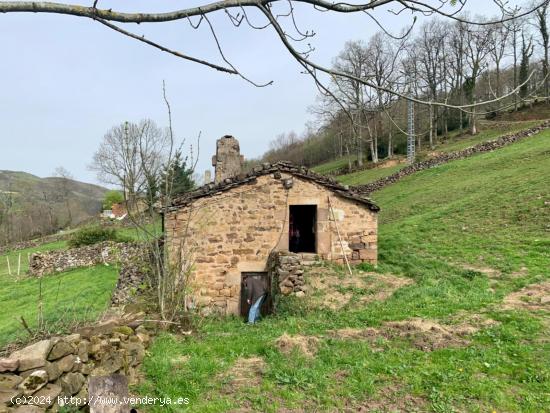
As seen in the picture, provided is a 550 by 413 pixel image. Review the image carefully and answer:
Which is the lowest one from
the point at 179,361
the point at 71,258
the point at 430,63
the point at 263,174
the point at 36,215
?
the point at 179,361

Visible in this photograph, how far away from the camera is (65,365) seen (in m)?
4.13

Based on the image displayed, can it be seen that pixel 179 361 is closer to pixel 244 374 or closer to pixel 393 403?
pixel 244 374

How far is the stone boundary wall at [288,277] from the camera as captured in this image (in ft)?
30.6

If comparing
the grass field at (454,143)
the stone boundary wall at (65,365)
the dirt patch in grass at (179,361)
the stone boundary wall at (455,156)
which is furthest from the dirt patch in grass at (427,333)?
the grass field at (454,143)

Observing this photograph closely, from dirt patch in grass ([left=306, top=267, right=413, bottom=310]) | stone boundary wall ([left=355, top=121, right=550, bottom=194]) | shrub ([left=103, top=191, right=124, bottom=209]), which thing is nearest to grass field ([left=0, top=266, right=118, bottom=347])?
dirt patch in grass ([left=306, top=267, right=413, bottom=310])

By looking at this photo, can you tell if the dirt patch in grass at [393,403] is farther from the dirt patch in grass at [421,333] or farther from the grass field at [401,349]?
the dirt patch in grass at [421,333]

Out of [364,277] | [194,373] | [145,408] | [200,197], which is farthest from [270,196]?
[145,408]

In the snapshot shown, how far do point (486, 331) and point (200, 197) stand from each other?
7.23 m

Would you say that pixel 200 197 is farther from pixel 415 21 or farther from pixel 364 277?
pixel 415 21

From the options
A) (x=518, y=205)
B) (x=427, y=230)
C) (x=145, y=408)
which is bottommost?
(x=145, y=408)

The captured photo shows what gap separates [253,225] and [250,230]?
0.16 metres

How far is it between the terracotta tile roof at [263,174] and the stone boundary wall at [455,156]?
1462cm

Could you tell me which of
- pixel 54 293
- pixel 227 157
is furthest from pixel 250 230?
pixel 54 293

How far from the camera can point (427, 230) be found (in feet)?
46.2
